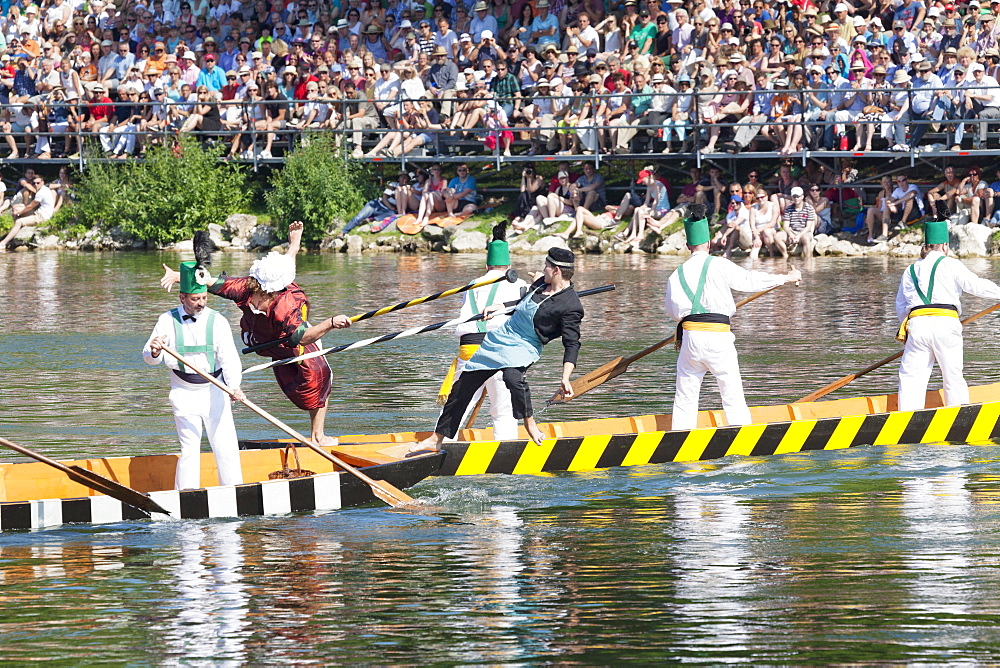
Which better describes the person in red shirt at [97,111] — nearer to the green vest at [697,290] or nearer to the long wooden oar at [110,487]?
the green vest at [697,290]

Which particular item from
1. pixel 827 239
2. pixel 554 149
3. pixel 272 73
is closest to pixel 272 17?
pixel 272 73

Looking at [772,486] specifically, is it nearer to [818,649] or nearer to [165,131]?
[818,649]

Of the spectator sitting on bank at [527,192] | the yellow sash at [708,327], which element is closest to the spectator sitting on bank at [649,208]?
the spectator sitting on bank at [527,192]

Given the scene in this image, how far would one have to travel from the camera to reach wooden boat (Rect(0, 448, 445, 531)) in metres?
9.93

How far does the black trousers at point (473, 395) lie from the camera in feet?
35.6

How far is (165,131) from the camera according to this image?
Result: 101ft

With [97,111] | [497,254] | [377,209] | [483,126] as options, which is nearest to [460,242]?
[483,126]

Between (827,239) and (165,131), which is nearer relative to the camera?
(827,239)

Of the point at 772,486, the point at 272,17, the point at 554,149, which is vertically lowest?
the point at 772,486

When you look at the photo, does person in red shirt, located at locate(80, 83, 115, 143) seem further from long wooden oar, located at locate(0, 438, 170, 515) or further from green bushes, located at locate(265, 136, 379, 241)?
long wooden oar, located at locate(0, 438, 170, 515)

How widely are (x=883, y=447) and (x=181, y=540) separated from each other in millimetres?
5390

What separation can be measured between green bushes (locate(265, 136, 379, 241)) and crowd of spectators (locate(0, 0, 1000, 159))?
2.10 ft

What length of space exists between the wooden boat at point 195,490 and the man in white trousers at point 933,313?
3977mm

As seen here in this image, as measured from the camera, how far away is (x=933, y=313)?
489 inches
